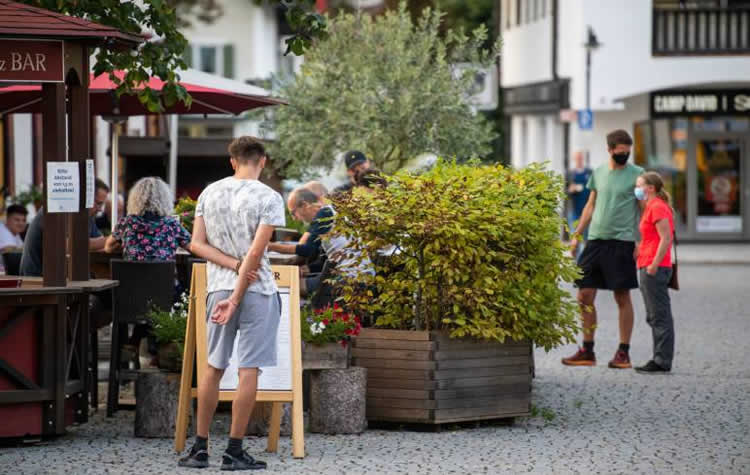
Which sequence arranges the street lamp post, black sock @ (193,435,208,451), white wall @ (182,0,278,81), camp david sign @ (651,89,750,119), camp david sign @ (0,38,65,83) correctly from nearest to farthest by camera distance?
black sock @ (193,435,208,451)
camp david sign @ (0,38,65,83)
the street lamp post
camp david sign @ (651,89,750,119)
white wall @ (182,0,278,81)

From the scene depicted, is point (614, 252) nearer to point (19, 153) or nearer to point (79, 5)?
point (79, 5)

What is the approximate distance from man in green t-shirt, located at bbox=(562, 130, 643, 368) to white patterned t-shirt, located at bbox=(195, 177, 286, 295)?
5.03m

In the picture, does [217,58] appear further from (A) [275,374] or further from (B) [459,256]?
(A) [275,374]

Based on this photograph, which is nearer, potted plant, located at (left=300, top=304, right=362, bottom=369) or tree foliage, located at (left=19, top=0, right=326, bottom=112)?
potted plant, located at (left=300, top=304, right=362, bottom=369)

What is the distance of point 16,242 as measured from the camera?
54.7 feet

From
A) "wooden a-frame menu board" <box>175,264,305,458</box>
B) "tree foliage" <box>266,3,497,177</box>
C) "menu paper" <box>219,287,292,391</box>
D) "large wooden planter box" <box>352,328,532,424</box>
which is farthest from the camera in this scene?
"tree foliage" <box>266,3,497,177</box>

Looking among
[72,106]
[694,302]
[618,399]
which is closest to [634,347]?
[618,399]

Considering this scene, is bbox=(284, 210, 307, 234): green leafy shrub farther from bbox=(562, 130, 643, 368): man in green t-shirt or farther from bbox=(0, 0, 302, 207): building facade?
bbox=(562, 130, 643, 368): man in green t-shirt

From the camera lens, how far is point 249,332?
8.30m

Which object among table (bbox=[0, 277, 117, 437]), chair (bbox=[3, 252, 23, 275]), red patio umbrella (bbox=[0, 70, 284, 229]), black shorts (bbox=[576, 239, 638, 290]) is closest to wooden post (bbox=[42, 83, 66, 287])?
table (bbox=[0, 277, 117, 437])

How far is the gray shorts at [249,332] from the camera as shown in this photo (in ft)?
27.2

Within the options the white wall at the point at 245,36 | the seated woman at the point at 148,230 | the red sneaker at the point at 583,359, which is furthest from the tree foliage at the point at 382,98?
the white wall at the point at 245,36

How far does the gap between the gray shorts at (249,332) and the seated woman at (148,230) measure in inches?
118

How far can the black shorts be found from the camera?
1288cm
